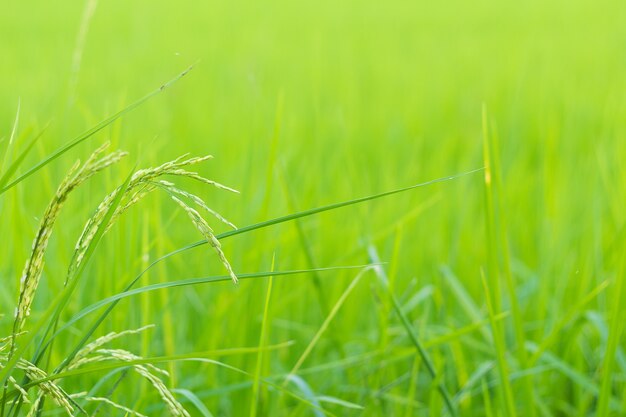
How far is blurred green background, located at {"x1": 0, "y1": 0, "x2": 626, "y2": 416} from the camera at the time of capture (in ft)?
3.89

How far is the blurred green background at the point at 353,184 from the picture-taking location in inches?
46.6

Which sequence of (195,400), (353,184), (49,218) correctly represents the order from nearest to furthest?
(49,218)
(195,400)
(353,184)

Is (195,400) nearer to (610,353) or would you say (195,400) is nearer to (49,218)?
(49,218)

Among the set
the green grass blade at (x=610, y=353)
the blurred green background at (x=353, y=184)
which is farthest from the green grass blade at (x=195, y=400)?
the green grass blade at (x=610, y=353)

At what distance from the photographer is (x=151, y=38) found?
18.2ft

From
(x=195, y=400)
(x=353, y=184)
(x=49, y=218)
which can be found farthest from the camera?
(x=353, y=184)

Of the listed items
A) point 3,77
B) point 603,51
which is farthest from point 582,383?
point 603,51

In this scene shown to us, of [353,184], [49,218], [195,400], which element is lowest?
[353,184]

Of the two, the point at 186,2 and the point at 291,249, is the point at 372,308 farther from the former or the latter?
→ the point at 186,2

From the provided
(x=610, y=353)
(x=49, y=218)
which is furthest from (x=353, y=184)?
(x=49, y=218)

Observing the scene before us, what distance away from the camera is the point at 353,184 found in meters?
1.71

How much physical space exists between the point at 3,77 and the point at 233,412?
3.36 meters

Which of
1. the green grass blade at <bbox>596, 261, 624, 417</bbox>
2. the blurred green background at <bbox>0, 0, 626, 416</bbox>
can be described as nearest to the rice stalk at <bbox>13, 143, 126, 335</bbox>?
the blurred green background at <bbox>0, 0, 626, 416</bbox>

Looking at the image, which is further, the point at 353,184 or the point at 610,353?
the point at 353,184
